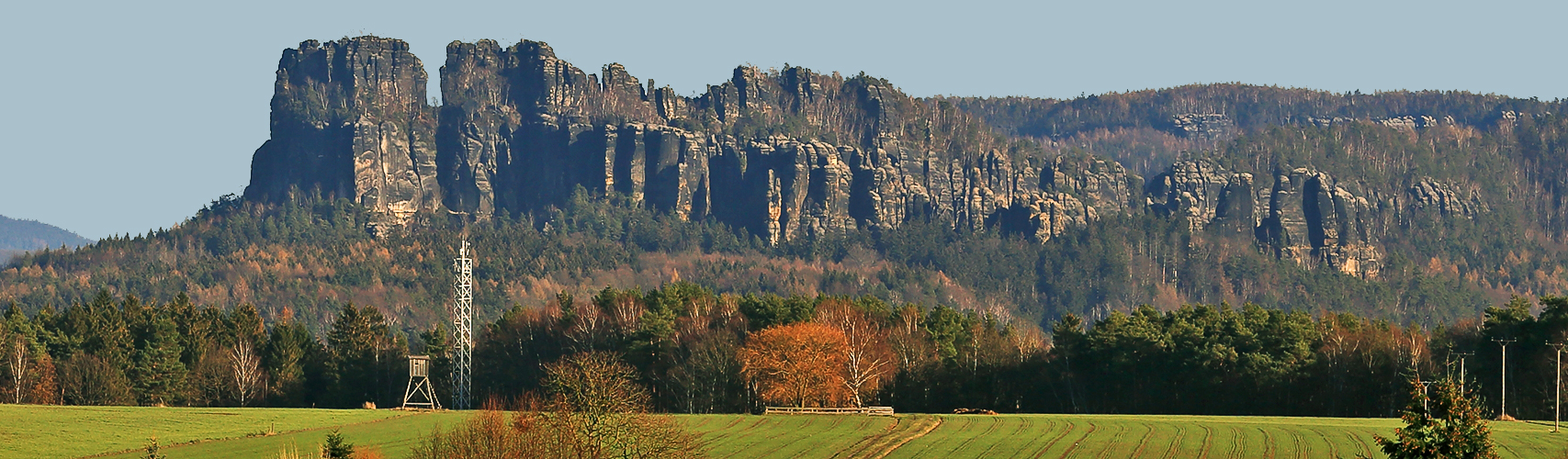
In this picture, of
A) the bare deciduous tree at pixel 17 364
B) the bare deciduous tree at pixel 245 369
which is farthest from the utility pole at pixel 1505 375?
the bare deciduous tree at pixel 17 364

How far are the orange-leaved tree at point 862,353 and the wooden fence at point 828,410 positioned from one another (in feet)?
15.4

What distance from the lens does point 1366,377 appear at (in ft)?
413

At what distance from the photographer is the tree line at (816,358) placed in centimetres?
12700

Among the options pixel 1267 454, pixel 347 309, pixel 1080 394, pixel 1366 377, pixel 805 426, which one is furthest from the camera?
pixel 347 309

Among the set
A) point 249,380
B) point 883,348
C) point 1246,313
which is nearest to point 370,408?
point 249,380

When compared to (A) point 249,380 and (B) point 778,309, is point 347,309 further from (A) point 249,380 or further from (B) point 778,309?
(B) point 778,309

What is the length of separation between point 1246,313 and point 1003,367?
17.7 m

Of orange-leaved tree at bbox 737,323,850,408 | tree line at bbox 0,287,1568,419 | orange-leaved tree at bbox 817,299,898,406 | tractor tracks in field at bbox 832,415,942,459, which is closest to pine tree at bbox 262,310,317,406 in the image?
tree line at bbox 0,287,1568,419

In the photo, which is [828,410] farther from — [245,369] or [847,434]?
[245,369]

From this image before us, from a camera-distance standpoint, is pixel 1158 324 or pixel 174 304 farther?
pixel 174 304

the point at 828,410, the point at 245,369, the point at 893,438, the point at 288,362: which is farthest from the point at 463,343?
the point at 893,438

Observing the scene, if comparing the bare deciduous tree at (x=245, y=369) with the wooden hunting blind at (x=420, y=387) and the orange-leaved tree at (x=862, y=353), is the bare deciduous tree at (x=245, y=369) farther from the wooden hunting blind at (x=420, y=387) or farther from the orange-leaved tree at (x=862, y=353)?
the orange-leaved tree at (x=862, y=353)

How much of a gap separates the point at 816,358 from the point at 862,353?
31.3 feet

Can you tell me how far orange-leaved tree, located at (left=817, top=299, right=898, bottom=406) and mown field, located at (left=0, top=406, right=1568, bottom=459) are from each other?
20.0 meters
